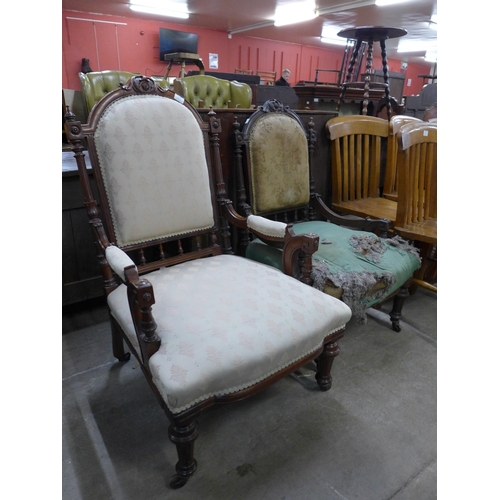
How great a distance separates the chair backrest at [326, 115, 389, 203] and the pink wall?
592cm

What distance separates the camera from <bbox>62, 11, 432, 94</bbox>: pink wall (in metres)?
6.41

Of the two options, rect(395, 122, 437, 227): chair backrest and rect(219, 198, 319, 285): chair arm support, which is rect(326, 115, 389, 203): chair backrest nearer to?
rect(395, 122, 437, 227): chair backrest

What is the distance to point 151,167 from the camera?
1232 mm

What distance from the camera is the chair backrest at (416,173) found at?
5.53 ft

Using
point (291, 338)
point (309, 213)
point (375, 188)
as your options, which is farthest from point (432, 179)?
point (291, 338)

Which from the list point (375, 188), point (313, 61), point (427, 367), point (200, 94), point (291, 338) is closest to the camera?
point (291, 338)

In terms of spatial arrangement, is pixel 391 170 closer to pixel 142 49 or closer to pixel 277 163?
pixel 277 163

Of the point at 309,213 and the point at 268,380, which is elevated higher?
the point at 309,213

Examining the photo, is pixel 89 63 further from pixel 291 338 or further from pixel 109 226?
pixel 291 338

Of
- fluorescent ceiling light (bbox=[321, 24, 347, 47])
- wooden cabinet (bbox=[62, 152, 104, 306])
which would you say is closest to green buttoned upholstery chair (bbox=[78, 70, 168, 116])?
wooden cabinet (bbox=[62, 152, 104, 306])

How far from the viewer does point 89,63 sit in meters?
6.47

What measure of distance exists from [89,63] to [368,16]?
5332mm

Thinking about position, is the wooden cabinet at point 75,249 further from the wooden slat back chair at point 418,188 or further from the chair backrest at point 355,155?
the wooden slat back chair at point 418,188

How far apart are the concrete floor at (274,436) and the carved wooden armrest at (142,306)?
1.32ft
